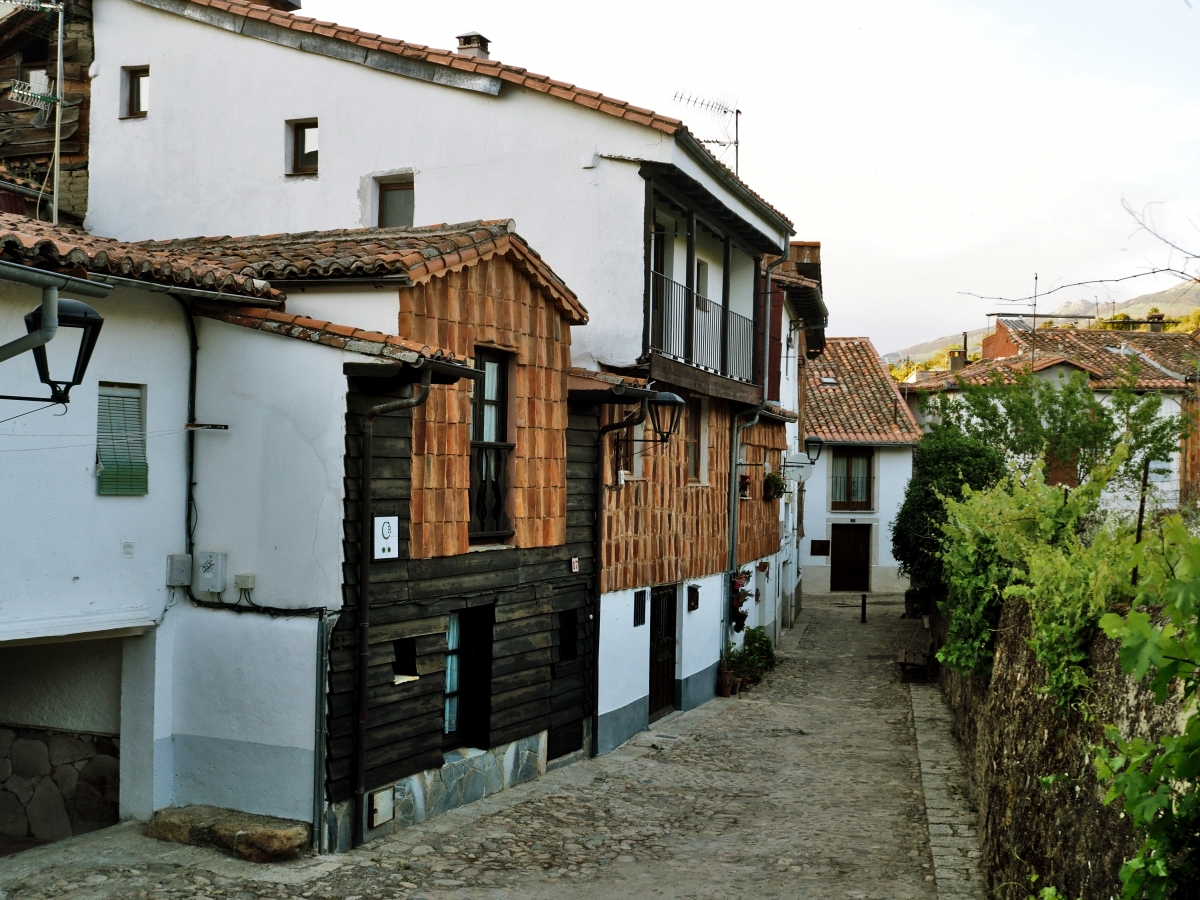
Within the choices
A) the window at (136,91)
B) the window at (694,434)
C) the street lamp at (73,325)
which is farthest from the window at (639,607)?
the window at (136,91)

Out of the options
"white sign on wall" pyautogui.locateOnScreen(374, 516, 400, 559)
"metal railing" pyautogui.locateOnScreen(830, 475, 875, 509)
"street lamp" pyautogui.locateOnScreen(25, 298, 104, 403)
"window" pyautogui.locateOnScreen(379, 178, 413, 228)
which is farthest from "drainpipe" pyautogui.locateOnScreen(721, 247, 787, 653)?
"metal railing" pyautogui.locateOnScreen(830, 475, 875, 509)

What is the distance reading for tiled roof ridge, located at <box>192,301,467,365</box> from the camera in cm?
886

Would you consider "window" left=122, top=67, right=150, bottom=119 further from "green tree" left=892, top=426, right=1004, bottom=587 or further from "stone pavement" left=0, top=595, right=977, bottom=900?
"green tree" left=892, top=426, right=1004, bottom=587

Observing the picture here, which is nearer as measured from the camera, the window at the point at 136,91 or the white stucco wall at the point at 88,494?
the white stucco wall at the point at 88,494

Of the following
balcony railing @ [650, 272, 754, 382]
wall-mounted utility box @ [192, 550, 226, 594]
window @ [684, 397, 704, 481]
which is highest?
balcony railing @ [650, 272, 754, 382]

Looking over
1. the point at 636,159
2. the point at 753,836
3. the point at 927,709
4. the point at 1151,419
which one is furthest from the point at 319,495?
the point at 1151,419

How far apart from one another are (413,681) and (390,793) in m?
Answer: 0.92

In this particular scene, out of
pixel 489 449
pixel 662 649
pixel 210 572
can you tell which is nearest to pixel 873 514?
pixel 662 649

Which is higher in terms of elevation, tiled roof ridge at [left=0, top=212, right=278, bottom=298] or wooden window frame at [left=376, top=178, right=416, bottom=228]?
wooden window frame at [left=376, top=178, right=416, bottom=228]

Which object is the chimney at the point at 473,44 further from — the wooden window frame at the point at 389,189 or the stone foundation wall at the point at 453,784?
the stone foundation wall at the point at 453,784

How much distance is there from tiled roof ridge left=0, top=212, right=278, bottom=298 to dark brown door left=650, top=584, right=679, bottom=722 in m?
7.78

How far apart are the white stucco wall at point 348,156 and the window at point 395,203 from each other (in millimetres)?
214

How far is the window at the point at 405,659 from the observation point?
9945 mm

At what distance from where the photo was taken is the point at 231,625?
9.17 meters
